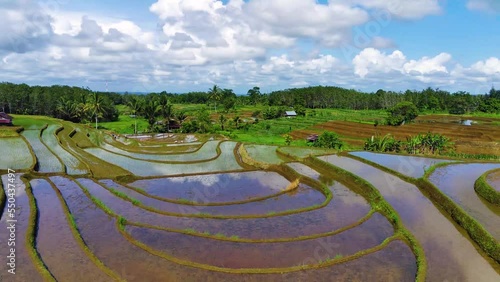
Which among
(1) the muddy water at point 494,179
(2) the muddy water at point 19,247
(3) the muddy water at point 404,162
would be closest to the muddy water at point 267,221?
(2) the muddy water at point 19,247

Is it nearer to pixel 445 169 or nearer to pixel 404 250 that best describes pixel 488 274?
pixel 404 250

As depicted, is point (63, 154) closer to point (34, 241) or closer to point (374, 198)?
point (34, 241)

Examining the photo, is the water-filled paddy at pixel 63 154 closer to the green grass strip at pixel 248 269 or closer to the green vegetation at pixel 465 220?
the green grass strip at pixel 248 269

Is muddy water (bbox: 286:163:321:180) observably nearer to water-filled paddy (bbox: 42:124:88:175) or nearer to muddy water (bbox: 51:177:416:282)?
muddy water (bbox: 51:177:416:282)

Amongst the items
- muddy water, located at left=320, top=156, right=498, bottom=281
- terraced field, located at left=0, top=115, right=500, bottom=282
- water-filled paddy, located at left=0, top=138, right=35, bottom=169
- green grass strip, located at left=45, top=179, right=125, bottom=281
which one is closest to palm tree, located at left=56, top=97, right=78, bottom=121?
water-filled paddy, located at left=0, top=138, right=35, bottom=169

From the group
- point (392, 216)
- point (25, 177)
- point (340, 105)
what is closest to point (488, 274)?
point (392, 216)
